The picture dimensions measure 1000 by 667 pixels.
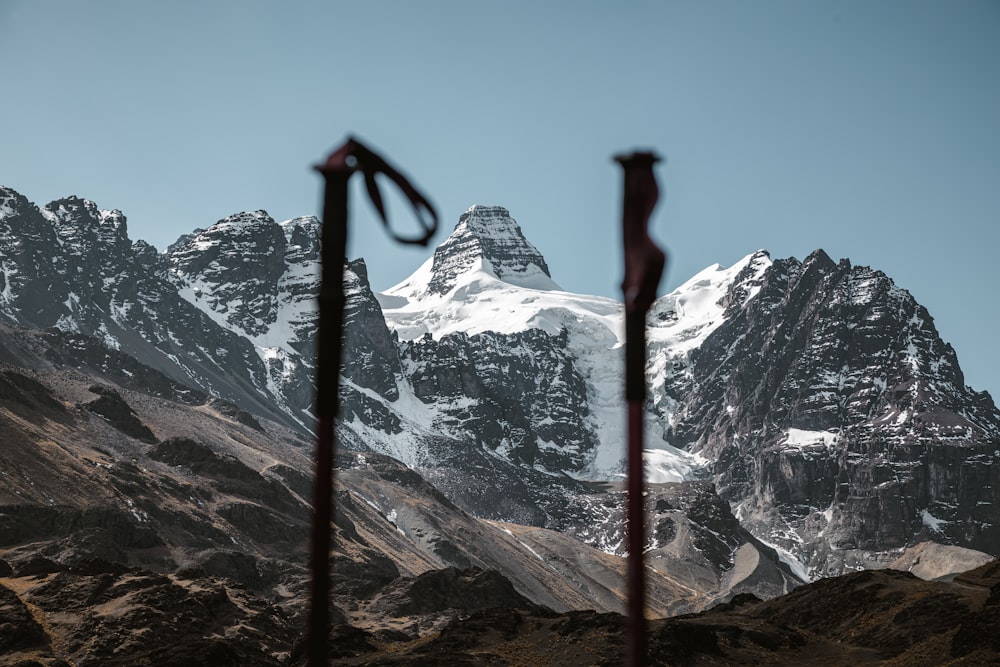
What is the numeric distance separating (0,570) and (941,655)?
248 ft

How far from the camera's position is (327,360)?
739cm

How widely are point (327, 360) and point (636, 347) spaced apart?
6.64ft

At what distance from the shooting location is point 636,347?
767 cm

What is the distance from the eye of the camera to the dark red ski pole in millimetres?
7160

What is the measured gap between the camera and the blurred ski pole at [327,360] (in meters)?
7.32

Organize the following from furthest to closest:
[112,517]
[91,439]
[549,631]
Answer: [91,439] → [112,517] → [549,631]

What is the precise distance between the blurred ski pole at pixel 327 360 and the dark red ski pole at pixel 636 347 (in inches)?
68.5

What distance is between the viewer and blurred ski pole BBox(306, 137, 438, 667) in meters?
7.32

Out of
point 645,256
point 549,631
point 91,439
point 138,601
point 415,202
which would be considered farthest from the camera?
point 91,439

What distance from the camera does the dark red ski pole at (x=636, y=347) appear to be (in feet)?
23.5

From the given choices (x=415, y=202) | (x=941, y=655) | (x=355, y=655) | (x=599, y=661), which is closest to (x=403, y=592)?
(x=355, y=655)

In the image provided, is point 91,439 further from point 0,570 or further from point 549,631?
point 549,631

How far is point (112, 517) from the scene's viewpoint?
5531 inches

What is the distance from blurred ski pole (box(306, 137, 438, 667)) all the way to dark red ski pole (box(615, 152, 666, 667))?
1.74 metres
